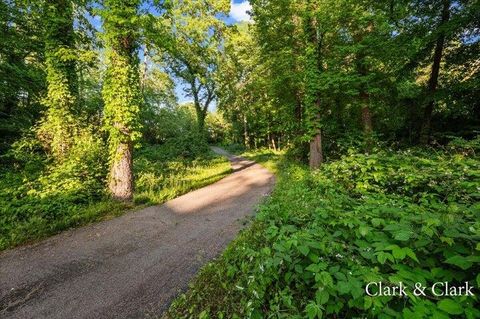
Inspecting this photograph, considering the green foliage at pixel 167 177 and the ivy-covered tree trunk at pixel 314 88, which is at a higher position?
the ivy-covered tree trunk at pixel 314 88

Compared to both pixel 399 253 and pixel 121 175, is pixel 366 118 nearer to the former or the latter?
pixel 121 175

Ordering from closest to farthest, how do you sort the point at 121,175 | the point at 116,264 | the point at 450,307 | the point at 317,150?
the point at 450,307
the point at 116,264
the point at 121,175
the point at 317,150

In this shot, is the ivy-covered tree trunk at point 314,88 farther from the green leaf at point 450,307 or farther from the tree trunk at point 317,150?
the green leaf at point 450,307

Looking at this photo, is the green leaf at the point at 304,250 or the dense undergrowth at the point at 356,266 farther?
the green leaf at the point at 304,250

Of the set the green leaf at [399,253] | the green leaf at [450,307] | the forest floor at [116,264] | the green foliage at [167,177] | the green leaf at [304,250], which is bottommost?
the forest floor at [116,264]

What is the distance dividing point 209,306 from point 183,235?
314cm

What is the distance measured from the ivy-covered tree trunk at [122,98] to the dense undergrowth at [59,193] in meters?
0.74

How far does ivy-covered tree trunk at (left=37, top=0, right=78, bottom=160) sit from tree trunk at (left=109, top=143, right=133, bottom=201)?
250 cm

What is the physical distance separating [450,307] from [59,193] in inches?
359

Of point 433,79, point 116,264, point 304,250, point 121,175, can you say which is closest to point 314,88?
point 433,79

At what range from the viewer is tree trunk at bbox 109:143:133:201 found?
28.6 feet

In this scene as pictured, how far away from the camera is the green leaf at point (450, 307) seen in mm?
1599

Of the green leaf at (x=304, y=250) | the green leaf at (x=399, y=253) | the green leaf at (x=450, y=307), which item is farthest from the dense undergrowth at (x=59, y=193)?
the green leaf at (x=450, y=307)

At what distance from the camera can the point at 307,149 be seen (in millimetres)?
16047
